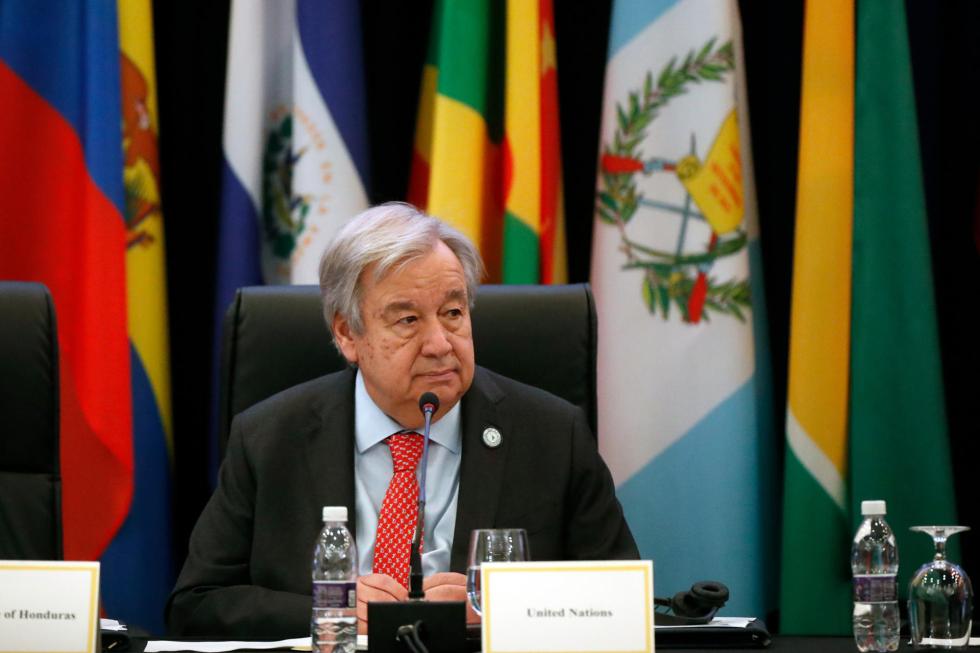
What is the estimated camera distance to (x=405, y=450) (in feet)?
8.13

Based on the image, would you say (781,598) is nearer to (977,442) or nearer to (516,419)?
(977,442)

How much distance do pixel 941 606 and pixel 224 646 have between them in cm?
100

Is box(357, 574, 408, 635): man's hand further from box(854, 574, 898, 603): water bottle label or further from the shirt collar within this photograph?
box(854, 574, 898, 603): water bottle label

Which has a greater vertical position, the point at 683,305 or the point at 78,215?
the point at 78,215

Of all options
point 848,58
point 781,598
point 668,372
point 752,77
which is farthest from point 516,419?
Result: point 752,77

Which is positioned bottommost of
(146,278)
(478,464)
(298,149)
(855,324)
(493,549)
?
(493,549)

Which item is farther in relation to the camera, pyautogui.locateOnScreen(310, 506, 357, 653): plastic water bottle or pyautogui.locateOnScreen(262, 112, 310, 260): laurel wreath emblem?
pyautogui.locateOnScreen(262, 112, 310, 260): laurel wreath emblem

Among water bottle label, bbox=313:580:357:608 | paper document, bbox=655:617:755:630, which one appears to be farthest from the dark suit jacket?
water bottle label, bbox=313:580:357:608

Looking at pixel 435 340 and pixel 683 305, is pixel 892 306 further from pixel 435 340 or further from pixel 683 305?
pixel 435 340

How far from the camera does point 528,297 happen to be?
8.62ft

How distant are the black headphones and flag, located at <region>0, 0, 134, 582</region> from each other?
1738 millimetres

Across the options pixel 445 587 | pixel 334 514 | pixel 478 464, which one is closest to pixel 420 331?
pixel 478 464

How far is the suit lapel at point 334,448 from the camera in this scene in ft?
7.99

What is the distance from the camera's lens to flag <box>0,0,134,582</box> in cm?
327
